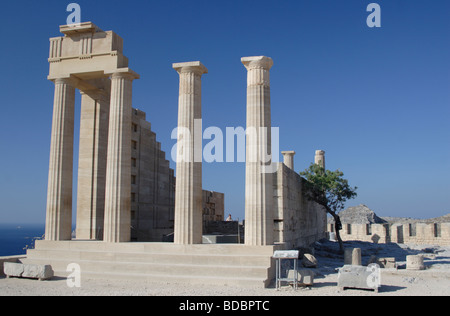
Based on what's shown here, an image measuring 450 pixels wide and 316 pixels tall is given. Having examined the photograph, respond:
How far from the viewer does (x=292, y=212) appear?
976 inches

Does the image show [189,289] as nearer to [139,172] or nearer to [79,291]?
[79,291]

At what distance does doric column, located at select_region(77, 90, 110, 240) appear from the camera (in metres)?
22.5

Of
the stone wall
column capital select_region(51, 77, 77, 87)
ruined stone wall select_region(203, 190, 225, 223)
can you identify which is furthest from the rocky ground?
the stone wall

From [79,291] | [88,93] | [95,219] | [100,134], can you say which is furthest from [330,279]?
[88,93]

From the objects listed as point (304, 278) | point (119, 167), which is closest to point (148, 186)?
point (119, 167)

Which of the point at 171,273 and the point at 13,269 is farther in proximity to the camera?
the point at 13,269

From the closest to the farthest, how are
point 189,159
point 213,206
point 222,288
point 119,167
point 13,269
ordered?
point 222,288 → point 13,269 → point 189,159 → point 119,167 → point 213,206

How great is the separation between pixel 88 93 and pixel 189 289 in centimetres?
1344

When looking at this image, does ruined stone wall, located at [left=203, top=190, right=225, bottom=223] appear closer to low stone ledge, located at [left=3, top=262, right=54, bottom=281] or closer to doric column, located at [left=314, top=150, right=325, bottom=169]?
doric column, located at [left=314, top=150, right=325, bottom=169]

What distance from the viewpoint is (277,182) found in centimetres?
2211

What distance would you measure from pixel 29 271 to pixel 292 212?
1447cm

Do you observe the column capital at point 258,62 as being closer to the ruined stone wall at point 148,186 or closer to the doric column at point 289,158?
the ruined stone wall at point 148,186

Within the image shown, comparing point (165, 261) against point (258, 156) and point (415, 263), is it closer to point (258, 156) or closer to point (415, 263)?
point (258, 156)

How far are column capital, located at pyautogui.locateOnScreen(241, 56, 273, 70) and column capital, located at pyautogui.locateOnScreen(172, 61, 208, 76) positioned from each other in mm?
2112
